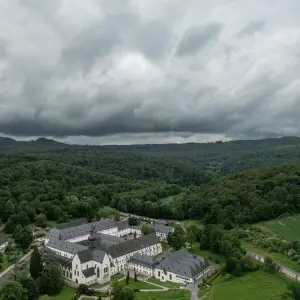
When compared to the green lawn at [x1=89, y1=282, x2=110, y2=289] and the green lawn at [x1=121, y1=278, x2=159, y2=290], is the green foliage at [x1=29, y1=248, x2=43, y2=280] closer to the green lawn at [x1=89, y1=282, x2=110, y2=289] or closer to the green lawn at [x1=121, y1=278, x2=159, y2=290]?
the green lawn at [x1=89, y1=282, x2=110, y2=289]

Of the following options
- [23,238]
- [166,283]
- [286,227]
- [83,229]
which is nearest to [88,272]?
[166,283]

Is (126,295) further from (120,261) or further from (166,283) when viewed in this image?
(120,261)

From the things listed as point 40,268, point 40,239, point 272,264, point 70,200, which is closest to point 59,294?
point 40,268

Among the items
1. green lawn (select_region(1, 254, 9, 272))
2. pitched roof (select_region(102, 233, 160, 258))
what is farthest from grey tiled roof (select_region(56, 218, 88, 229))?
pitched roof (select_region(102, 233, 160, 258))

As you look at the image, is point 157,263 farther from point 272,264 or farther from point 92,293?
point 272,264

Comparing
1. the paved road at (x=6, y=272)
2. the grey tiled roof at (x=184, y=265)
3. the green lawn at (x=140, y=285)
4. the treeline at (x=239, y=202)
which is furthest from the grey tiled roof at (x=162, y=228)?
the paved road at (x=6, y=272)

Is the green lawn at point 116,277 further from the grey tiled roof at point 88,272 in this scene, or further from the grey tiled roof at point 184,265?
the grey tiled roof at point 184,265
